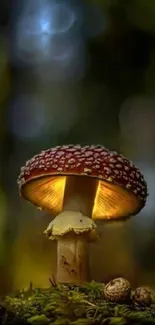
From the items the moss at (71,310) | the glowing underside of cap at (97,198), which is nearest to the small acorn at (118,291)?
the moss at (71,310)

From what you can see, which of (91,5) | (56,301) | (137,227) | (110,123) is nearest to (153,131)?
(110,123)

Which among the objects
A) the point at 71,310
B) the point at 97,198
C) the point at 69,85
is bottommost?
the point at 71,310

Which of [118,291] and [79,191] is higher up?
[79,191]

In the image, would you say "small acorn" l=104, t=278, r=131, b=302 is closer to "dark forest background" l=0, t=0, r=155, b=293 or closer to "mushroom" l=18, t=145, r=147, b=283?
"mushroom" l=18, t=145, r=147, b=283

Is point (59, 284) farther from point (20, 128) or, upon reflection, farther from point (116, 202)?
point (20, 128)

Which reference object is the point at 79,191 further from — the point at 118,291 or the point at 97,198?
the point at 118,291

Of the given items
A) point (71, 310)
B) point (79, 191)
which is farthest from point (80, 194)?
point (71, 310)

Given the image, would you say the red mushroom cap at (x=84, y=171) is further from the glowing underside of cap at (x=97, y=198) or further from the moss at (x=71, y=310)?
the moss at (x=71, y=310)
